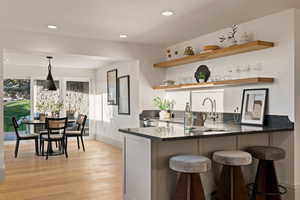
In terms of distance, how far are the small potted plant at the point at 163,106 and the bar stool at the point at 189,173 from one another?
2.58m

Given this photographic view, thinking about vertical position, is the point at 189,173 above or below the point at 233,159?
below

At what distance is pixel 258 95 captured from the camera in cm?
377

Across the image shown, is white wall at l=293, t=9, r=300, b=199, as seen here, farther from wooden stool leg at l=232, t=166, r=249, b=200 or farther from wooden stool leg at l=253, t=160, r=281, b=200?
wooden stool leg at l=232, t=166, r=249, b=200

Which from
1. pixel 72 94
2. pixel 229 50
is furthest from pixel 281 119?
pixel 72 94

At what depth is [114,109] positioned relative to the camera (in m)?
7.43

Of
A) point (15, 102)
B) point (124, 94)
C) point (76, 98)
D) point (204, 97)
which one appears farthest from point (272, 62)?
point (15, 102)

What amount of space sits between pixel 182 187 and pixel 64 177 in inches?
95.9

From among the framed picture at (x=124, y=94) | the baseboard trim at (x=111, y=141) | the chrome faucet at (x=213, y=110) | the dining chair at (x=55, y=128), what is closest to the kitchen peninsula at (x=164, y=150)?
the chrome faucet at (x=213, y=110)

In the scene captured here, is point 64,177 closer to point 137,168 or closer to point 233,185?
point 137,168

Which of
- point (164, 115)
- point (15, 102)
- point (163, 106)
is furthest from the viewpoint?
point (15, 102)

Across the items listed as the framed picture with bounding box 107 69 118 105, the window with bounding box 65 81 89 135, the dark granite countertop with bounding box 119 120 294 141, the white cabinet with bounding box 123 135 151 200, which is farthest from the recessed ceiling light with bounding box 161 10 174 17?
the window with bounding box 65 81 89 135

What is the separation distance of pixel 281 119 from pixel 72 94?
22.0ft

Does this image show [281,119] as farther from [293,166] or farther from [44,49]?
[44,49]

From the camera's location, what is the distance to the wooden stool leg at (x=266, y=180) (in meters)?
3.14
